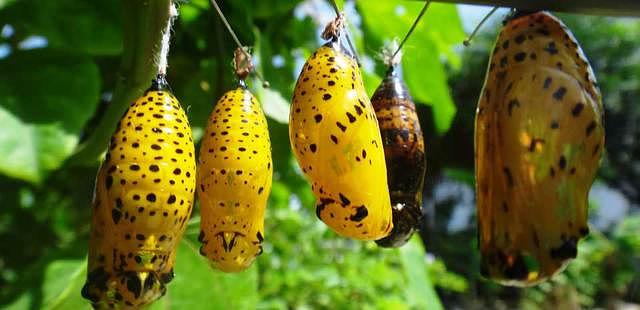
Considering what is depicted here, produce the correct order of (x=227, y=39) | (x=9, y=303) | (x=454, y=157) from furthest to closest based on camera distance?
(x=454, y=157) → (x=227, y=39) → (x=9, y=303)

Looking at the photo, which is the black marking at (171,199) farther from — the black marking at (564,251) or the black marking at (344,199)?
the black marking at (564,251)

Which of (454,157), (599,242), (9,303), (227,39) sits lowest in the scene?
(454,157)

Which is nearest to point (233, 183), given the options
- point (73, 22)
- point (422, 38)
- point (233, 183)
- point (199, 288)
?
point (233, 183)

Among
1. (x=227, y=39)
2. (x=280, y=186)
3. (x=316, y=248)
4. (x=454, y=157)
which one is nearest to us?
(x=227, y=39)

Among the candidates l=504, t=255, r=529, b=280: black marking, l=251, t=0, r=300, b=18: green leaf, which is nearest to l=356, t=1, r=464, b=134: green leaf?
l=251, t=0, r=300, b=18: green leaf

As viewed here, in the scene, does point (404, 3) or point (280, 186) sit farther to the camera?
point (280, 186)

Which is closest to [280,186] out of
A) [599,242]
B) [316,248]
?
[316,248]

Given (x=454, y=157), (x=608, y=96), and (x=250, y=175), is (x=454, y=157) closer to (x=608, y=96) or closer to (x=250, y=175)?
(x=608, y=96)
